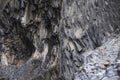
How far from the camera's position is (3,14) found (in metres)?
13.8

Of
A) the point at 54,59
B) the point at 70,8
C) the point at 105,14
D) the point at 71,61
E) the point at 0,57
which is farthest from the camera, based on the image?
the point at 0,57

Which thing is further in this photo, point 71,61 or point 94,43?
point 71,61

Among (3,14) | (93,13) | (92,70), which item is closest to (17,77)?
(3,14)

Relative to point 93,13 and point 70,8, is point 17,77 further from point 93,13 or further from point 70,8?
point 93,13

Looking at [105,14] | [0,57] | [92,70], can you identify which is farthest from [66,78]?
[0,57]

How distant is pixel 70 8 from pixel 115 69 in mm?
4174

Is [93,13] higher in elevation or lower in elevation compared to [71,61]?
higher

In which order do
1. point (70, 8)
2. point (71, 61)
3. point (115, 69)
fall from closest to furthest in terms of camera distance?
point (115, 69)
point (71, 61)
point (70, 8)

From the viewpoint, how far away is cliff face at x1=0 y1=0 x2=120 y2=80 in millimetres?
5188

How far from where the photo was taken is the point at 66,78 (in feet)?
23.6

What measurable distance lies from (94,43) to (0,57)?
806cm

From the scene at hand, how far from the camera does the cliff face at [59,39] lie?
5188 mm

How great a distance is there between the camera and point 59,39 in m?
9.83

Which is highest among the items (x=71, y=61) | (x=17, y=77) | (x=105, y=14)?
(x=105, y=14)
